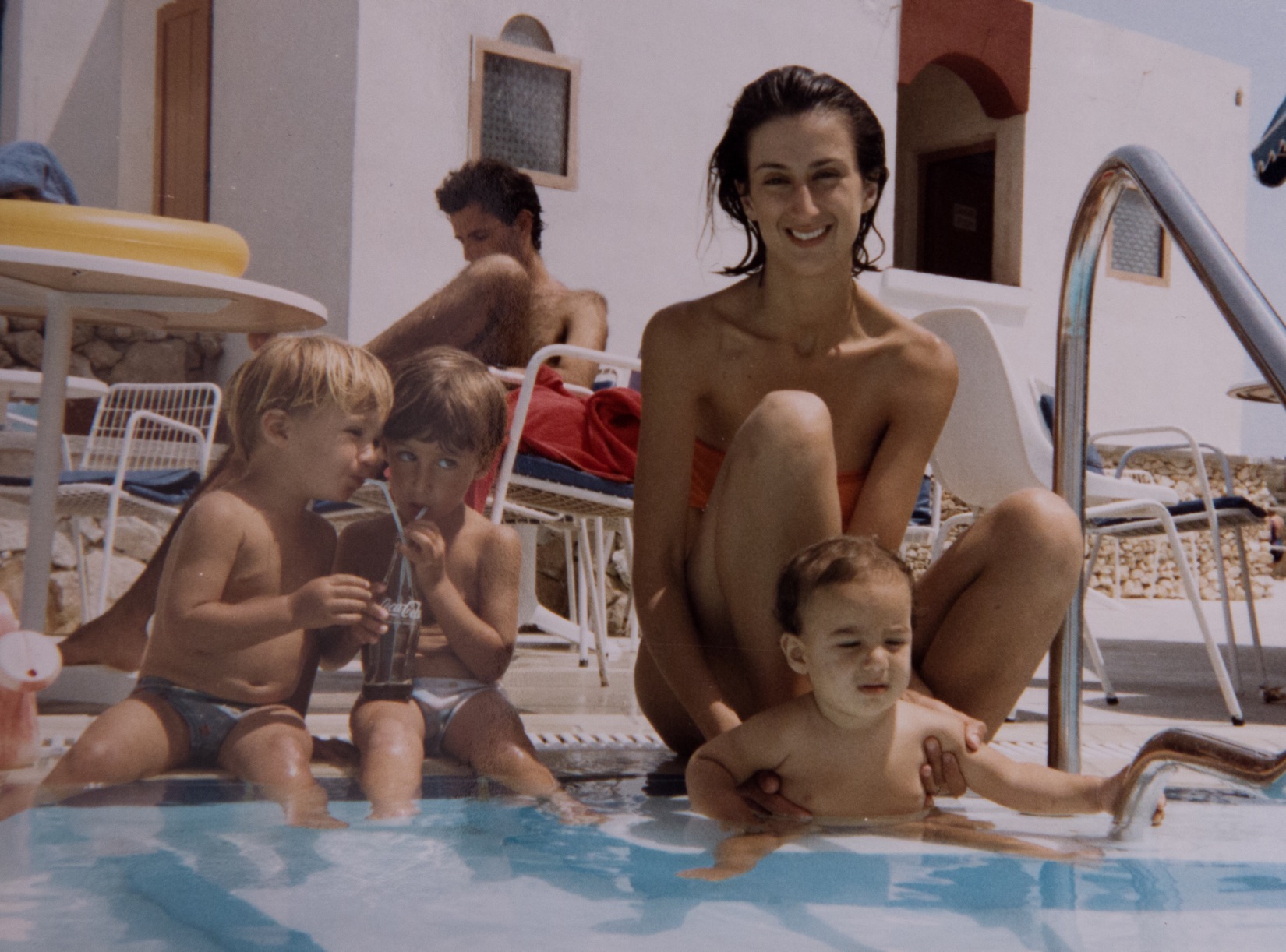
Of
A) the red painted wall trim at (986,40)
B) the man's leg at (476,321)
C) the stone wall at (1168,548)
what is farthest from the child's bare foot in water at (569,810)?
the stone wall at (1168,548)

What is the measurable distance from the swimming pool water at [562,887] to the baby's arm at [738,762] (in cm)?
5

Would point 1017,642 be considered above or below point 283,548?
below

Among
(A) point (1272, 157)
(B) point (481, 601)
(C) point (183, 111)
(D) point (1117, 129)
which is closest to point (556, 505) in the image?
(B) point (481, 601)

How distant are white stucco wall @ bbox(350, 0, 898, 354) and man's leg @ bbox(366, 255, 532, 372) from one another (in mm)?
37

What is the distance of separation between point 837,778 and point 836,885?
0.29m

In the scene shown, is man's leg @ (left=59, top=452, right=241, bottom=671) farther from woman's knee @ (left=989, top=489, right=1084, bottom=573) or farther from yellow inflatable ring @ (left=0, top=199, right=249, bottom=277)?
woman's knee @ (left=989, top=489, right=1084, bottom=573)

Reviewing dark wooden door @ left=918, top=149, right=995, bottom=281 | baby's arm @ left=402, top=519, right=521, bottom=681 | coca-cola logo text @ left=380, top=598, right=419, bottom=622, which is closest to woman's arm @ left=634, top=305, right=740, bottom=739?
baby's arm @ left=402, top=519, right=521, bottom=681

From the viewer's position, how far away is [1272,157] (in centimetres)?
295

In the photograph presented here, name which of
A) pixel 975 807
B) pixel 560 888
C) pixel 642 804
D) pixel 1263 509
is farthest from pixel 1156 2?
pixel 560 888

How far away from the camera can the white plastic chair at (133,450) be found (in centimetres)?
197

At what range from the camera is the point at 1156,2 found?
2896 millimetres

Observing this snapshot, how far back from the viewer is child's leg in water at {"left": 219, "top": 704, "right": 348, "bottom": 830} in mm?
1813

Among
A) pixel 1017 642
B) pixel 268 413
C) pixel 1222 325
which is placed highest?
pixel 1222 325

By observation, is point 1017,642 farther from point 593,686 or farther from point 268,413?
point 593,686
